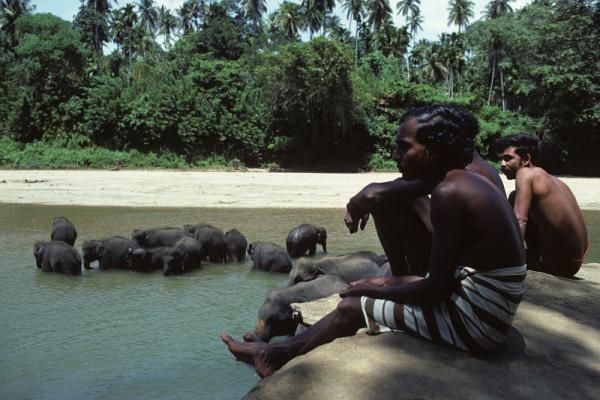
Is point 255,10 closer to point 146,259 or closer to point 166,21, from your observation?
point 166,21

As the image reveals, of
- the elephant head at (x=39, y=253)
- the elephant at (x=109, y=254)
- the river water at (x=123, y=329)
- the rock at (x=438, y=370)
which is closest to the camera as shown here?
the rock at (x=438, y=370)

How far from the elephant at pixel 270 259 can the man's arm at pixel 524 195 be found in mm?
3941

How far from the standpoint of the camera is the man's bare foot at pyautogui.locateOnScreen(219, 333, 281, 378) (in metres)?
3.67

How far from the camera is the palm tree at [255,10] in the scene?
187ft

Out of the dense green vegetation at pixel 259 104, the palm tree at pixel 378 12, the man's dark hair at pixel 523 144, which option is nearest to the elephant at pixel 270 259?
the man's dark hair at pixel 523 144

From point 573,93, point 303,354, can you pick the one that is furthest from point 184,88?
point 303,354

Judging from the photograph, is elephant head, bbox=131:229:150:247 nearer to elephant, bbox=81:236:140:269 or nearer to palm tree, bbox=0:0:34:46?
elephant, bbox=81:236:140:269

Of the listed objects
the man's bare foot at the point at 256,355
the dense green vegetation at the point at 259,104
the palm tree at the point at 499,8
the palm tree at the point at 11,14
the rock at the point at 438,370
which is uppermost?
the palm tree at the point at 499,8

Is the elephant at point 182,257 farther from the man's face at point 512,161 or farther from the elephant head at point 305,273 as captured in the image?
the man's face at point 512,161

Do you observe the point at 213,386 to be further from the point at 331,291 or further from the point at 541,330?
the point at 541,330

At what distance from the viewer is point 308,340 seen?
350cm

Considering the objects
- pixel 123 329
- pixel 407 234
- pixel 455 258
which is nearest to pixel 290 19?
pixel 123 329

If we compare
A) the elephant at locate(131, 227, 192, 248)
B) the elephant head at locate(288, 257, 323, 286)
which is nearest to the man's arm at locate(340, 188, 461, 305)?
the elephant head at locate(288, 257, 323, 286)

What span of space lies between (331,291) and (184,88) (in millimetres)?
31352
